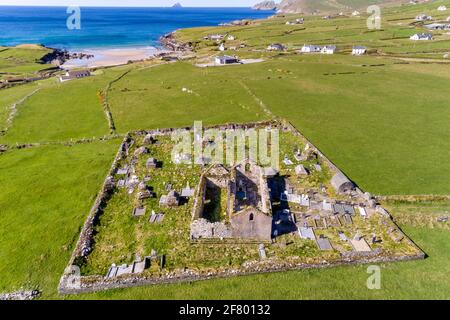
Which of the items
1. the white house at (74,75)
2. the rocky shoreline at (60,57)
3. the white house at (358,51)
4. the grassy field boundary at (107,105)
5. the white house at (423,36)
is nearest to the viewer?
the grassy field boundary at (107,105)

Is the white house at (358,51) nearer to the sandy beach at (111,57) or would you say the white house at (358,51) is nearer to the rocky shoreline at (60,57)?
the sandy beach at (111,57)

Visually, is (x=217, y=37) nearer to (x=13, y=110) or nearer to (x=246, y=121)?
(x=13, y=110)

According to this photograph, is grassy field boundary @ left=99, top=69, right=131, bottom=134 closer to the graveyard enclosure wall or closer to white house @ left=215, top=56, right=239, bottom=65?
the graveyard enclosure wall

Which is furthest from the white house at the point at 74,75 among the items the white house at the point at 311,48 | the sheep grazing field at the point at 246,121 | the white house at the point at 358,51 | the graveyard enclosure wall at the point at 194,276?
the white house at the point at 358,51

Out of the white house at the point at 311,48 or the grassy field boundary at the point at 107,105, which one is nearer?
the grassy field boundary at the point at 107,105

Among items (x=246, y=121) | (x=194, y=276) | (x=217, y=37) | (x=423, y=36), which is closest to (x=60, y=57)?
(x=217, y=37)

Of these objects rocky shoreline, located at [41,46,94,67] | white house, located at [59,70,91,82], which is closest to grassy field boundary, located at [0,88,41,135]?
white house, located at [59,70,91,82]
